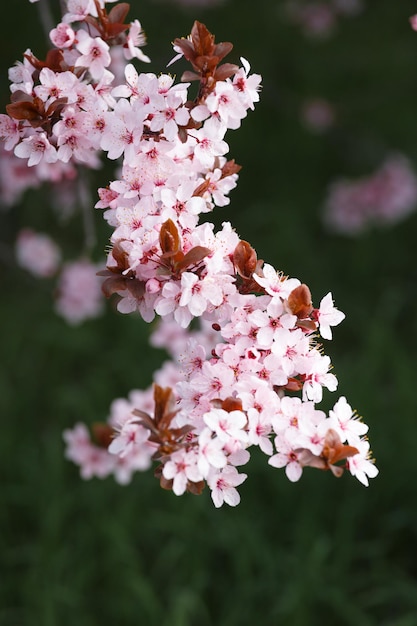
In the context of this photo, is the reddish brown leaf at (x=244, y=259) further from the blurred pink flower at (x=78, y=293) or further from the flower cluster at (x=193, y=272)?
the blurred pink flower at (x=78, y=293)

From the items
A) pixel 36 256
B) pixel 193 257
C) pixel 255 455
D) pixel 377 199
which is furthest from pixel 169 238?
pixel 377 199

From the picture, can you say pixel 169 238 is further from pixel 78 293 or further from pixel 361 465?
pixel 78 293

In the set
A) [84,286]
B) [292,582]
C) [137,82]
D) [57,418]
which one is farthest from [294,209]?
[137,82]

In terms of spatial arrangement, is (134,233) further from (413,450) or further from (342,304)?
(342,304)

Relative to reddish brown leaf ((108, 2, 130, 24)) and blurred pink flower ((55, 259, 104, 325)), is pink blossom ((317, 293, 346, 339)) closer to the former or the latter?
reddish brown leaf ((108, 2, 130, 24))

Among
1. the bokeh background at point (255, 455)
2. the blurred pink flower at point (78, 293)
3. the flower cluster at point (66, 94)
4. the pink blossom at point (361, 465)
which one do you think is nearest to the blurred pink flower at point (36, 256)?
the blurred pink flower at point (78, 293)

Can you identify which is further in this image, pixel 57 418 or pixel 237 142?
pixel 237 142

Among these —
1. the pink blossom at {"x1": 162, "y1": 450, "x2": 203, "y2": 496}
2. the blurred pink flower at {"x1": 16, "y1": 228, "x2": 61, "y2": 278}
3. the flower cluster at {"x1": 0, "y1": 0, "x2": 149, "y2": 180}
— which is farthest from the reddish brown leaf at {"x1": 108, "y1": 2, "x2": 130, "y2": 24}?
the blurred pink flower at {"x1": 16, "y1": 228, "x2": 61, "y2": 278}
